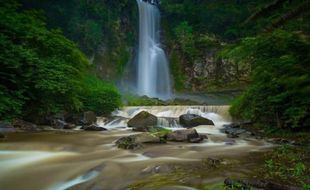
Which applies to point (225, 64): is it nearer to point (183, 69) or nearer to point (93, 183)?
point (183, 69)

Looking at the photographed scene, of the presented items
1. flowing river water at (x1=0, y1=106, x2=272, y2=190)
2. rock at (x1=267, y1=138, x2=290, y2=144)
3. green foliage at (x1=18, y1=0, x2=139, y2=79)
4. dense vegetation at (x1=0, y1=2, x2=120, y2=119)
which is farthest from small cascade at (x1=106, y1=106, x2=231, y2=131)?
green foliage at (x1=18, y1=0, x2=139, y2=79)

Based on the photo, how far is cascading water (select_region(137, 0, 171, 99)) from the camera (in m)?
30.2

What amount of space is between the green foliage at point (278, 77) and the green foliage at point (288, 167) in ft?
5.82

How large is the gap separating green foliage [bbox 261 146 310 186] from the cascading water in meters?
22.3

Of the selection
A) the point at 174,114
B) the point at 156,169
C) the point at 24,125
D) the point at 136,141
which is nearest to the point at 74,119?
the point at 24,125

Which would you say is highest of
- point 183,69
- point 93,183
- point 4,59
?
point 183,69

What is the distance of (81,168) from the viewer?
6031 mm

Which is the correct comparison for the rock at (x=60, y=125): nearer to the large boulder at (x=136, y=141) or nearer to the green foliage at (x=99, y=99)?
the green foliage at (x=99, y=99)

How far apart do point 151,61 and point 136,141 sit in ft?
76.3

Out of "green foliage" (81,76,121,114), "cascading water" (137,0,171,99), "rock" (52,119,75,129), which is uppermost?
"cascading water" (137,0,171,99)

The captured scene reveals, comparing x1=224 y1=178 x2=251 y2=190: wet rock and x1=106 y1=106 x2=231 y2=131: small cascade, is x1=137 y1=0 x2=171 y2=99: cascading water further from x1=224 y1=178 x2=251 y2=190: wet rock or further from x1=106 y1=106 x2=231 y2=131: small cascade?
x1=224 y1=178 x2=251 y2=190: wet rock

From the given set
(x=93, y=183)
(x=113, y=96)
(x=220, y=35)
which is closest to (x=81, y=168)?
(x=93, y=183)

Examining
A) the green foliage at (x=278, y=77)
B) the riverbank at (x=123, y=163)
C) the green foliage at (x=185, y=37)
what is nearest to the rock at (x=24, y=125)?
the riverbank at (x=123, y=163)

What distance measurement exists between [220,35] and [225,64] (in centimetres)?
399
